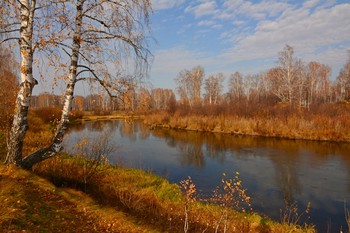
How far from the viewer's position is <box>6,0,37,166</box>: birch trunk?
519 centimetres

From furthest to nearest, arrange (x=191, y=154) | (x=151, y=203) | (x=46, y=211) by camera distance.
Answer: (x=191, y=154) < (x=151, y=203) < (x=46, y=211)

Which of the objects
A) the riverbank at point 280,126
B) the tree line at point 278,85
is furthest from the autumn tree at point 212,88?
the riverbank at point 280,126

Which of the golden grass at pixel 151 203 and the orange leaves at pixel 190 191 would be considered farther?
the golden grass at pixel 151 203

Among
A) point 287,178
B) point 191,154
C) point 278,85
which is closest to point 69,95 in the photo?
point 287,178

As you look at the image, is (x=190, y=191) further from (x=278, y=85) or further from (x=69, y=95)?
(x=278, y=85)

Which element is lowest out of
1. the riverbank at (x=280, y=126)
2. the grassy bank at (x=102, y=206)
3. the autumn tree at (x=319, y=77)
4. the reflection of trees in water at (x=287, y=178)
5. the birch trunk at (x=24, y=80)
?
the reflection of trees in water at (x=287, y=178)

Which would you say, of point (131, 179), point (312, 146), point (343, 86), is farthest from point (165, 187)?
point (343, 86)

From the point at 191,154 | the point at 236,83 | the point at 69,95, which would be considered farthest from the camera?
the point at 236,83

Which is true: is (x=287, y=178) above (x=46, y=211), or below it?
below

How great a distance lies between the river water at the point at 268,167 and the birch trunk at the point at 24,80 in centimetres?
219

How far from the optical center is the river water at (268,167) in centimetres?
863

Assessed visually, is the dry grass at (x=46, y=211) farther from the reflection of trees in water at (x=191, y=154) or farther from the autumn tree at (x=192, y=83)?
the autumn tree at (x=192, y=83)

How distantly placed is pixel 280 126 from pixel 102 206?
2020 centimetres

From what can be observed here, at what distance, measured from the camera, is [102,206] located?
18.2ft
